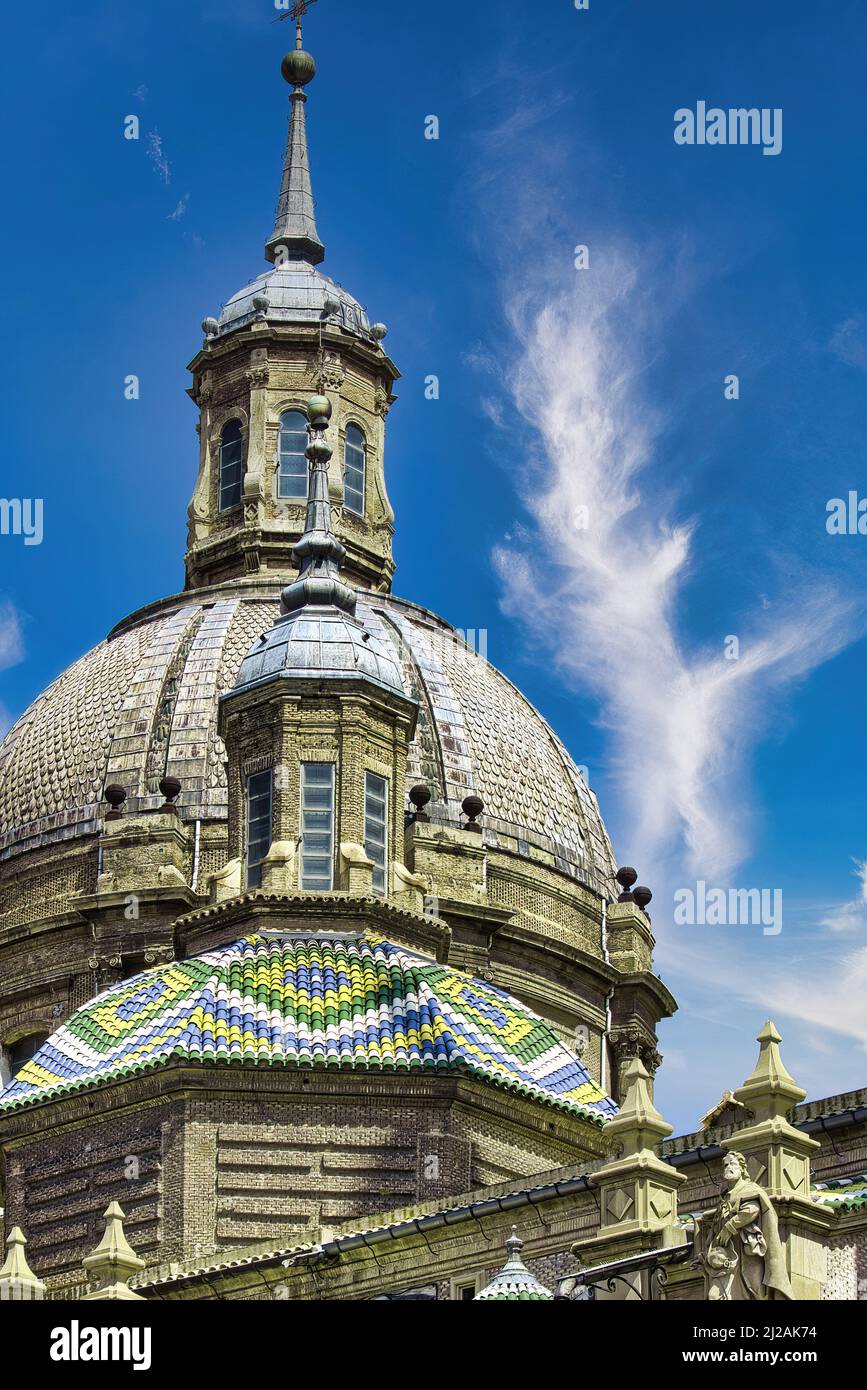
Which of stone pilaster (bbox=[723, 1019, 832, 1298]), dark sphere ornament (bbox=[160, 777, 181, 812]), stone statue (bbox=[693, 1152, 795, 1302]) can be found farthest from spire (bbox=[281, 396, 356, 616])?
stone statue (bbox=[693, 1152, 795, 1302])

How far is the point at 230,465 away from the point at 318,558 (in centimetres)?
1526

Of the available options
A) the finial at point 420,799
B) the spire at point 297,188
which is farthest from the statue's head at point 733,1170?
the spire at point 297,188

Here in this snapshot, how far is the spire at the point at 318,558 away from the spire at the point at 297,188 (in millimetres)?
17701

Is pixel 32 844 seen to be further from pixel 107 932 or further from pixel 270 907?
pixel 270 907

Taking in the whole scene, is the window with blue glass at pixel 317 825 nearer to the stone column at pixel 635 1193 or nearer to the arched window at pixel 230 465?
the stone column at pixel 635 1193

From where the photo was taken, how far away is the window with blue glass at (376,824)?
2562 inches

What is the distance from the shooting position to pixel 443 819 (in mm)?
77500

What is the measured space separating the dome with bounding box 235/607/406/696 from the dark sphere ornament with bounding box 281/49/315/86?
28148 millimetres

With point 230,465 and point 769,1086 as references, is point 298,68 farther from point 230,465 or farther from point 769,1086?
point 769,1086

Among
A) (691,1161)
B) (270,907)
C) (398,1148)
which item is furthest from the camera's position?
(270,907)

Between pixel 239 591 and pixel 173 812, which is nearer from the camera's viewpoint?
pixel 173 812

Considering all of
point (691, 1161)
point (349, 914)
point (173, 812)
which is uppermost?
point (173, 812)

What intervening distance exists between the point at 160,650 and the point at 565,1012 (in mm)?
12630
